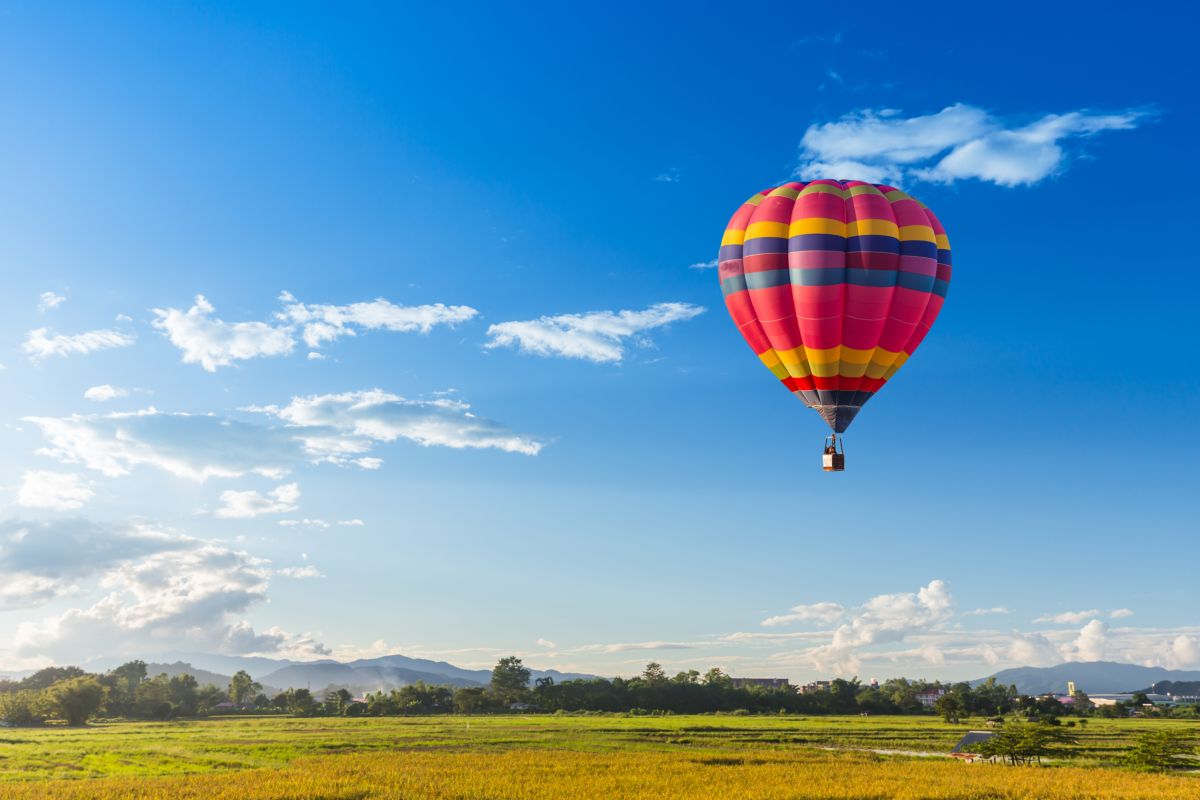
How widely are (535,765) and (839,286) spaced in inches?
1399

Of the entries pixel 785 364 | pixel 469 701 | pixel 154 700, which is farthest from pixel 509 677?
pixel 785 364

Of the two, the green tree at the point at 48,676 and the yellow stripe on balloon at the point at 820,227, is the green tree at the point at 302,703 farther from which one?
the yellow stripe on balloon at the point at 820,227

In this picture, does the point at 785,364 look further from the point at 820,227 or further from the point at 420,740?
the point at 420,740

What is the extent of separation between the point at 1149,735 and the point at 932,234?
130ft

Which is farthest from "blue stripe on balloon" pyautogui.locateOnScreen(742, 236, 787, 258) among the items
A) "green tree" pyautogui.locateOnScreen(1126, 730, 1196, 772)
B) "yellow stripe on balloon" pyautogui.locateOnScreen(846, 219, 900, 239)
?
"green tree" pyautogui.locateOnScreen(1126, 730, 1196, 772)

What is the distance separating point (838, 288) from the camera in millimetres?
34344

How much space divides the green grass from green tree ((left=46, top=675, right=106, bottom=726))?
2.80m

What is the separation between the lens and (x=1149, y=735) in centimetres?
5619

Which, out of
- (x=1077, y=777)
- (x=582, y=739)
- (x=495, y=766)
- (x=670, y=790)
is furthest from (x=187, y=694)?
(x=1077, y=777)

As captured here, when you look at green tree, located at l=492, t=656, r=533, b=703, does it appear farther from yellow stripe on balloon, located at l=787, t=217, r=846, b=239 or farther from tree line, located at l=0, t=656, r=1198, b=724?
yellow stripe on balloon, located at l=787, t=217, r=846, b=239

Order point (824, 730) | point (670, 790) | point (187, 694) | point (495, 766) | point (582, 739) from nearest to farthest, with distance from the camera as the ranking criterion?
point (670, 790)
point (495, 766)
point (582, 739)
point (824, 730)
point (187, 694)

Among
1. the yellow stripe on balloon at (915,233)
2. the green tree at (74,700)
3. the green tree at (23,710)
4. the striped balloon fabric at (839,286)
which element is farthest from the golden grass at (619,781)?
the green tree at (23,710)

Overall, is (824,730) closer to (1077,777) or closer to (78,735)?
(1077,777)

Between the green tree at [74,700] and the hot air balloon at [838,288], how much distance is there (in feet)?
327
